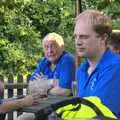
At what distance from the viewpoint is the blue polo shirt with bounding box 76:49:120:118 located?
3.07 meters

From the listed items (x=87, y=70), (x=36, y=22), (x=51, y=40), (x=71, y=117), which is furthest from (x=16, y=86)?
(x=36, y=22)

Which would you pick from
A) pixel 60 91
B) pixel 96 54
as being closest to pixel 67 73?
pixel 60 91

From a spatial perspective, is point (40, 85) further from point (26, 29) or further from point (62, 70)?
point (26, 29)

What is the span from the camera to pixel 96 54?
3307 mm

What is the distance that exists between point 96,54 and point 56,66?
7.88ft

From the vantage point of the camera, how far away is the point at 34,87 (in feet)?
17.6

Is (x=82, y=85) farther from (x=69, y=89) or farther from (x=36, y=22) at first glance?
(x=36, y=22)

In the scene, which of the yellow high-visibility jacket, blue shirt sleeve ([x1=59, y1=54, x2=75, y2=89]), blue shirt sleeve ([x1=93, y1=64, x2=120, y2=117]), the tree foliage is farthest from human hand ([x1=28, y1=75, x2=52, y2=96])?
the tree foliage

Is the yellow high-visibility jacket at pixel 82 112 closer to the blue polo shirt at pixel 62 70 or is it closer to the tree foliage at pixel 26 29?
the blue polo shirt at pixel 62 70

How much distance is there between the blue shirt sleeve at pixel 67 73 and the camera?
5.53m

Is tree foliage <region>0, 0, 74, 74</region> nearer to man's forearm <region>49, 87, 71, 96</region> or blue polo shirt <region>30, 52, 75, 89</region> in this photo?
blue polo shirt <region>30, 52, 75, 89</region>

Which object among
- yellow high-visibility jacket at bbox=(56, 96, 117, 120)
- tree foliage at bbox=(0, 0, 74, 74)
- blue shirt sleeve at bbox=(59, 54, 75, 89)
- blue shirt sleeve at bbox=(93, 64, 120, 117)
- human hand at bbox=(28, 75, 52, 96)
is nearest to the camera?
yellow high-visibility jacket at bbox=(56, 96, 117, 120)

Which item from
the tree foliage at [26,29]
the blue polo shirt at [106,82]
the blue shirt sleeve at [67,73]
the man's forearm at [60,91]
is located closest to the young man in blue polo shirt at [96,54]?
the blue polo shirt at [106,82]

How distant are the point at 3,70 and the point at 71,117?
1636 cm
